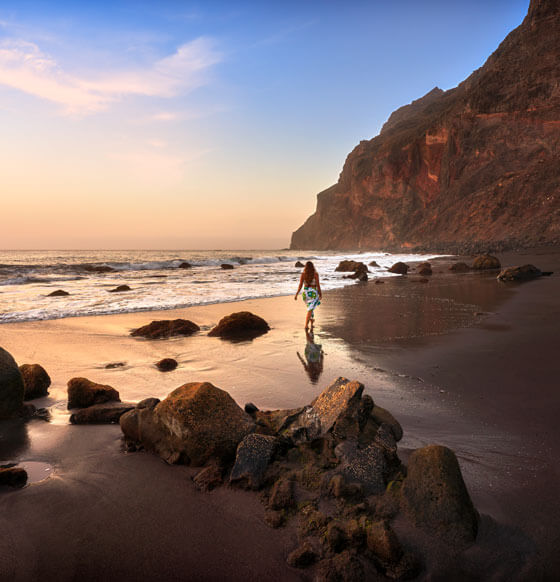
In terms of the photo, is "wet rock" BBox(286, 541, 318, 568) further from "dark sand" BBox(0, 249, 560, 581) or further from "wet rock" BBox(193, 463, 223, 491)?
"wet rock" BBox(193, 463, 223, 491)

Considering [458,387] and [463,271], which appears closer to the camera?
[458,387]

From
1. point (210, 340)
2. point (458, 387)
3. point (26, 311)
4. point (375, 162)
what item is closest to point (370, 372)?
point (458, 387)

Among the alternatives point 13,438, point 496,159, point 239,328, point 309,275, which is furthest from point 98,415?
point 496,159

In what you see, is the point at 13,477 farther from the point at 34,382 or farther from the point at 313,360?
the point at 313,360

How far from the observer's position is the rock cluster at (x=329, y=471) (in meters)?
1.77

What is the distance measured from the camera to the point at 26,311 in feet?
32.0

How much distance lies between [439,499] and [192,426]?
1.64m

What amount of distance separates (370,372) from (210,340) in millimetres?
3093

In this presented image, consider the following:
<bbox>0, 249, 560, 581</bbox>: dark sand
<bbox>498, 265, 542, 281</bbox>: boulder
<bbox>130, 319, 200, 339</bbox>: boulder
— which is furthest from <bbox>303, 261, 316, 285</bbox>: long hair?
<bbox>498, 265, 542, 281</bbox>: boulder

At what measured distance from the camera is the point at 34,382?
4.01 metres

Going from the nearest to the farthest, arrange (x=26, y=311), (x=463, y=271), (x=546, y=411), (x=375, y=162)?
(x=546, y=411) < (x=26, y=311) < (x=463, y=271) < (x=375, y=162)

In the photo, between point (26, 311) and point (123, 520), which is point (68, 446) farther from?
point (26, 311)

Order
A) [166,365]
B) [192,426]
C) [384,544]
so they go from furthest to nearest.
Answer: [166,365], [192,426], [384,544]

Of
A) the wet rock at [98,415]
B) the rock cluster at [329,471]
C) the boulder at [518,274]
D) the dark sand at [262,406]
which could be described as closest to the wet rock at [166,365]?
the dark sand at [262,406]
